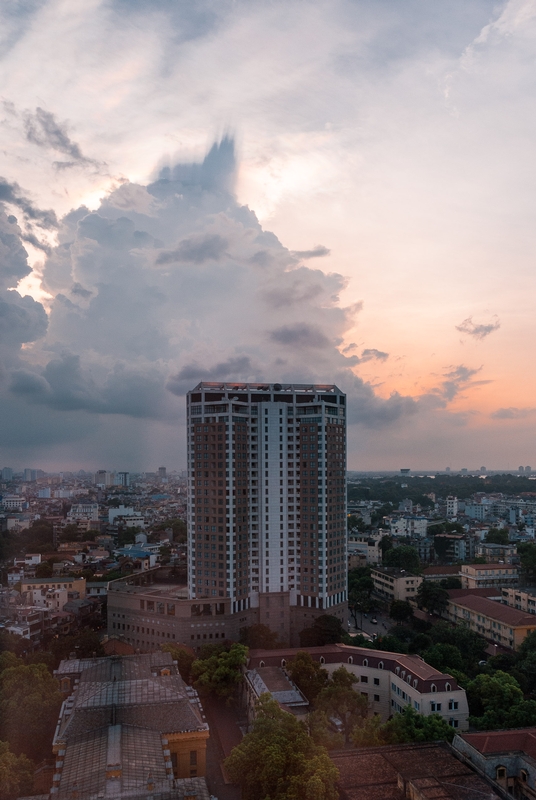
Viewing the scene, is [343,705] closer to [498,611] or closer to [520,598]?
[498,611]

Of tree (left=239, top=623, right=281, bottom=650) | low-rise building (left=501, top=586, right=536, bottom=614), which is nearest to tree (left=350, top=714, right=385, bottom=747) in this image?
tree (left=239, top=623, right=281, bottom=650)

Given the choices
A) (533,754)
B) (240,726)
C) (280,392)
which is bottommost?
(240,726)

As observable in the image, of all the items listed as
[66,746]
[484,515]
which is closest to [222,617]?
[66,746]

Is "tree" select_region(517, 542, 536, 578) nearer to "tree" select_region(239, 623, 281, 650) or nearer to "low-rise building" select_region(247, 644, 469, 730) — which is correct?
"tree" select_region(239, 623, 281, 650)

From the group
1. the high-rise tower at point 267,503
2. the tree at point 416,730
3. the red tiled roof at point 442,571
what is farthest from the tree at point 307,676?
the red tiled roof at point 442,571

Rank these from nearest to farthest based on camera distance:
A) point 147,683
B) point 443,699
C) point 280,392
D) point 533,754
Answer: point 533,754 → point 147,683 → point 443,699 → point 280,392

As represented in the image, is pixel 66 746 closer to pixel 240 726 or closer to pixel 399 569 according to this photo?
pixel 240 726
